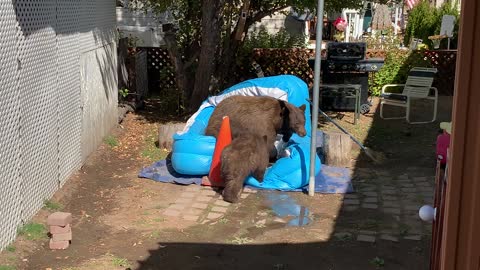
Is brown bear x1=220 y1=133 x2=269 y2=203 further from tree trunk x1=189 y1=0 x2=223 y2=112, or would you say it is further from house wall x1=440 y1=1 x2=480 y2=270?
house wall x1=440 y1=1 x2=480 y2=270

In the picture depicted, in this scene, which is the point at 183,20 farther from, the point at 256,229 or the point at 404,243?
the point at 404,243

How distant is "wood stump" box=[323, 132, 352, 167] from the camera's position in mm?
8594

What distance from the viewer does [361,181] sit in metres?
8.03

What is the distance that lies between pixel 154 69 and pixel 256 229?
918 centimetres

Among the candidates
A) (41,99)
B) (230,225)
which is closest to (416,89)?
(230,225)

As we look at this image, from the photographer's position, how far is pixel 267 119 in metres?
8.11

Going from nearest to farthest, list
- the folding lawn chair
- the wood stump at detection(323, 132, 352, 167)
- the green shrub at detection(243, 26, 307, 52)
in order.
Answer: the wood stump at detection(323, 132, 352, 167) < the folding lawn chair < the green shrub at detection(243, 26, 307, 52)

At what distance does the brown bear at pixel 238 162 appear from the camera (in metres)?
7.04

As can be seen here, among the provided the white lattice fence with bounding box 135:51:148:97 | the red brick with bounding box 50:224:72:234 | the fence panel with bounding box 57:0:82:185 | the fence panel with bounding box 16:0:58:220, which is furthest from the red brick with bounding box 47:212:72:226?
the white lattice fence with bounding box 135:51:148:97

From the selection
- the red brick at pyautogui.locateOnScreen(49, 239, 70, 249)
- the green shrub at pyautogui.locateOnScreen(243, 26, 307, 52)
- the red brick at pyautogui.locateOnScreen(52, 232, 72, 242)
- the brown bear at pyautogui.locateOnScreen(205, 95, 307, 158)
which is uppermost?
the green shrub at pyautogui.locateOnScreen(243, 26, 307, 52)

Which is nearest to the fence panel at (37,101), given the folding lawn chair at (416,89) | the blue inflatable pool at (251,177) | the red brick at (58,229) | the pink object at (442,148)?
the red brick at (58,229)

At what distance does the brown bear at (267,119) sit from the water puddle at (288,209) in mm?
906

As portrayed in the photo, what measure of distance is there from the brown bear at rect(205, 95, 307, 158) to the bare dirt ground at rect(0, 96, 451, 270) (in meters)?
0.99

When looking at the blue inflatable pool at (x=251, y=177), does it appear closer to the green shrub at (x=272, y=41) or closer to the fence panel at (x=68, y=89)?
the fence panel at (x=68, y=89)
